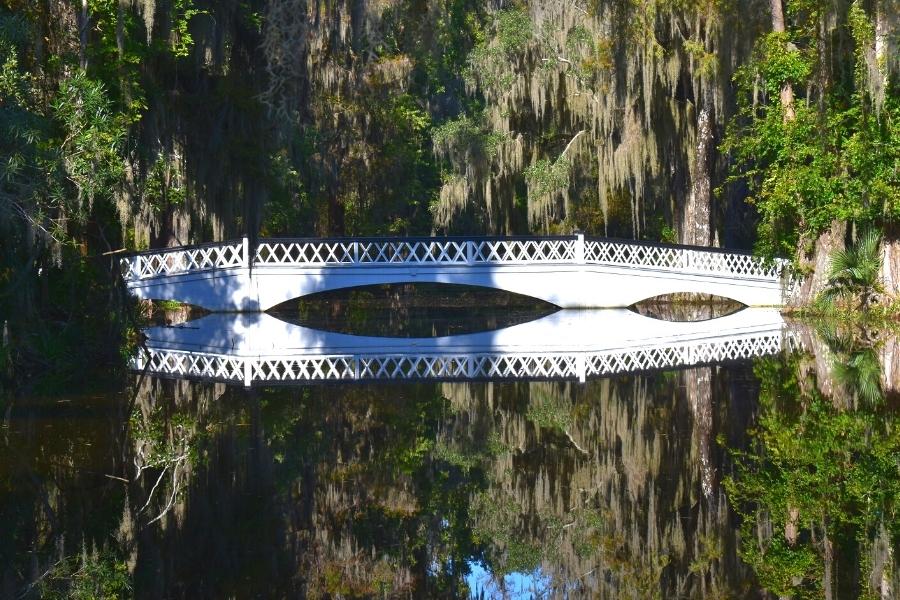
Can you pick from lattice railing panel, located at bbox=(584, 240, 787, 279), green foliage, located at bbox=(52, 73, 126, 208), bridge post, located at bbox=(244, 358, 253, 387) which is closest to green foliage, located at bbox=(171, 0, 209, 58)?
green foliage, located at bbox=(52, 73, 126, 208)

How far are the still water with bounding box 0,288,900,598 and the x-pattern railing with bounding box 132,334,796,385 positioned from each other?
938mm

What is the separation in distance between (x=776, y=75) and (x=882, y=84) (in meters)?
2.68

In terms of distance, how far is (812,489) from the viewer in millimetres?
6551

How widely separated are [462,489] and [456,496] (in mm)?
164

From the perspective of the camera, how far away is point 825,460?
23.9 ft

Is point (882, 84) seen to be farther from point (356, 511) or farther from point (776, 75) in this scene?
point (356, 511)

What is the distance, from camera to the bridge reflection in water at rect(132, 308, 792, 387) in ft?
42.9

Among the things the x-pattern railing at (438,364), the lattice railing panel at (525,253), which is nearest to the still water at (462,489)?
the x-pattern railing at (438,364)

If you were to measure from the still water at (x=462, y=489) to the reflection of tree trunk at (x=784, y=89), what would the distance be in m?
9.35

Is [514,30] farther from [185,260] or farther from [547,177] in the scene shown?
[185,260]

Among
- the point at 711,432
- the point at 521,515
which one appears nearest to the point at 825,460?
the point at 711,432

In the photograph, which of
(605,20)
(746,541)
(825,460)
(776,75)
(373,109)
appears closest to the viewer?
(746,541)

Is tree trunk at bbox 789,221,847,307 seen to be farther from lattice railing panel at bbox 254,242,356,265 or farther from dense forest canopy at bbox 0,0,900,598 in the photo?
lattice railing panel at bbox 254,242,356,265

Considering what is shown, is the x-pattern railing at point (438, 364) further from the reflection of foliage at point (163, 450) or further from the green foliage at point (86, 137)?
the reflection of foliage at point (163, 450)
